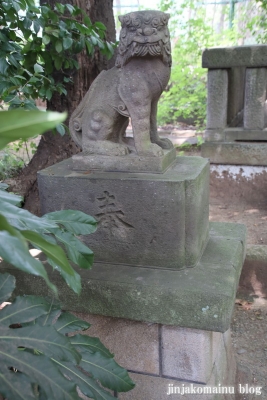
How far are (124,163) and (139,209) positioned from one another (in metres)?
0.22

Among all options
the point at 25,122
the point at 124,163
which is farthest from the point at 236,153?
the point at 25,122

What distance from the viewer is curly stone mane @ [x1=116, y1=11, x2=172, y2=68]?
157cm

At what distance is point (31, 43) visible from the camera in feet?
7.39

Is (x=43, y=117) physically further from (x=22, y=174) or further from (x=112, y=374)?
(x=22, y=174)

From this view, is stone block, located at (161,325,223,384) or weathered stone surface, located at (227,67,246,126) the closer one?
stone block, located at (161,325,223,384)

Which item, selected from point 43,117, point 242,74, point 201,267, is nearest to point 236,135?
point 242,74

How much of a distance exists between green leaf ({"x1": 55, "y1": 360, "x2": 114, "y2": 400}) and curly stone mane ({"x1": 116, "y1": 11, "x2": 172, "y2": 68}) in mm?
1190

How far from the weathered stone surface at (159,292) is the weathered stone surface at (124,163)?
43cm

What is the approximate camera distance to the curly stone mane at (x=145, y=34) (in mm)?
1571

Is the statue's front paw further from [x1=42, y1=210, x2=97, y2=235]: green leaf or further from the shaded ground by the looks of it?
the shaded ground

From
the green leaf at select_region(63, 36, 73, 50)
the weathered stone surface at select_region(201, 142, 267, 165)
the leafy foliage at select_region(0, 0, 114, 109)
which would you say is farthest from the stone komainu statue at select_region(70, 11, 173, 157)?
the weathered stone surface at select_region(201, 142, 267, 165)

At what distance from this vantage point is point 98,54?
10.4 ft

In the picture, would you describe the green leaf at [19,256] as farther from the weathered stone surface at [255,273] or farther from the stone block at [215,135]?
the stone block at [215,135]

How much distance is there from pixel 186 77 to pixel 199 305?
15.7 ft
